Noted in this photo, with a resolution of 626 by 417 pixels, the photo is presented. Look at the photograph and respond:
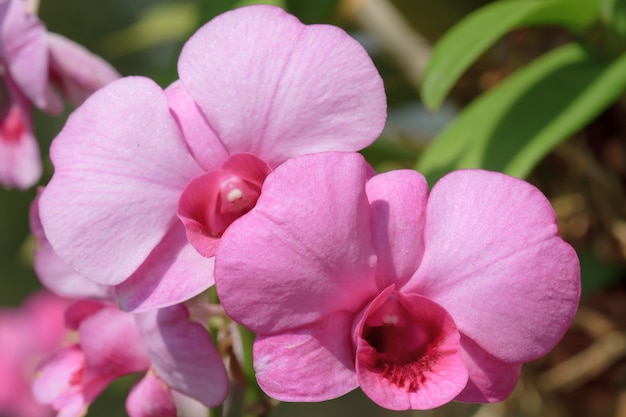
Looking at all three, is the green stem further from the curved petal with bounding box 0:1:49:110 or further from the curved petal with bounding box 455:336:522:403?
the curved petal with bounding box 0:1:49:110

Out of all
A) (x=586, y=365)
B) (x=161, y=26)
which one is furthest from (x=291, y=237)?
(x=161, y=26)

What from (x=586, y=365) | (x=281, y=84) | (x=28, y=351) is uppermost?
(x=281, y=84)

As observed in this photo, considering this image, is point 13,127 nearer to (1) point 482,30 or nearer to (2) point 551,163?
Answer: (1) point 482,30

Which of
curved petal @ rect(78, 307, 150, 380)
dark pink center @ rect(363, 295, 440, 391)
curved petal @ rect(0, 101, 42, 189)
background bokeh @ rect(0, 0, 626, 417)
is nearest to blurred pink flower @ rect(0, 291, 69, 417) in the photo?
background bokeh @ rect(0, 0, 626, 417)

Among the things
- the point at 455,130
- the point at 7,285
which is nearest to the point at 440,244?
the point at 455,130

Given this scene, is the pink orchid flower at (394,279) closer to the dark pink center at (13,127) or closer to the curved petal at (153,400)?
the curved petal at (153,400)

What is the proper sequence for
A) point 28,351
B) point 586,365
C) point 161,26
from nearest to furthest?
1. point 586,365
2. point 161,26
3. point 28,351
